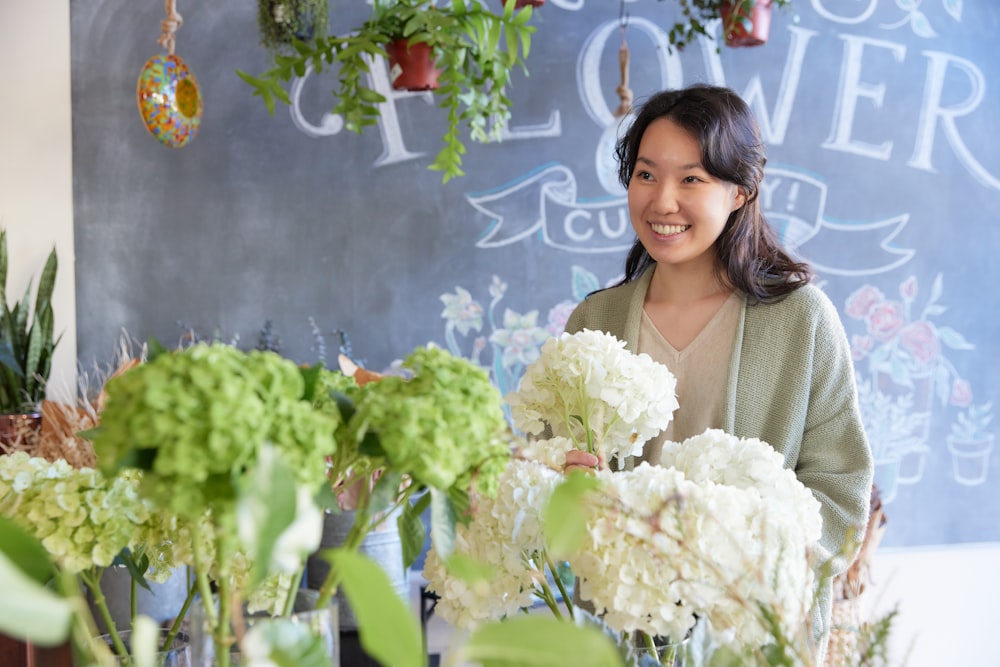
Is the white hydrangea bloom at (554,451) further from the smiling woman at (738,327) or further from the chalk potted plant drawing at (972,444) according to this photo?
the chalk potted plant drawing at (972,444)

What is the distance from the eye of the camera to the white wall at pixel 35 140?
294 cm

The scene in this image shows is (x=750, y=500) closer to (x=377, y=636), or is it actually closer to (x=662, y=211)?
(x=377, y=636)

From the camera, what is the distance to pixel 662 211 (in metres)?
1.66

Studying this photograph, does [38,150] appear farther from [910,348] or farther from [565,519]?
[910,348]

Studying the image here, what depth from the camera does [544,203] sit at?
3.18 m

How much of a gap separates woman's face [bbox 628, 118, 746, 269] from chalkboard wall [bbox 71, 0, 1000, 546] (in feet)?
4.76

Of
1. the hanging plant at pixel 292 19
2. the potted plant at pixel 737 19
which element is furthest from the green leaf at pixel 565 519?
the potted plant at pixel 737 19

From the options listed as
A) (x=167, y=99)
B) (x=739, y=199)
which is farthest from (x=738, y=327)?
(x=167, y=99)

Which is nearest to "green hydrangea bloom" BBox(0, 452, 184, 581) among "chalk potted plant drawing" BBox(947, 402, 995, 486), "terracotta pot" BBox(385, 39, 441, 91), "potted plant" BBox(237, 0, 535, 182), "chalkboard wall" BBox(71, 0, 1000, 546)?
"potted plant" BBox(237, 0, 535, 182)

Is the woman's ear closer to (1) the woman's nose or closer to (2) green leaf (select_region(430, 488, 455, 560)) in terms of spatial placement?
(1) the woman's nose

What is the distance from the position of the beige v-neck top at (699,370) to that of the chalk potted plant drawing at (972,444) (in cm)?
210

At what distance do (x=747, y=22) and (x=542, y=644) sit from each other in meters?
2.67

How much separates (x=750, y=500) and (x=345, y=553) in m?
0.46

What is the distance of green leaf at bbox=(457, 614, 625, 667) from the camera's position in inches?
17.7
